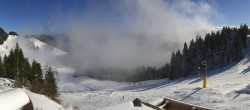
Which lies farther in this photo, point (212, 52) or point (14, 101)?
point (212, 52)

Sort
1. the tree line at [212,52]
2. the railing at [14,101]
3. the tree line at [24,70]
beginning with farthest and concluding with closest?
the tree line at [212,52]
the tree line at [24,70]
the railing at [14,101]

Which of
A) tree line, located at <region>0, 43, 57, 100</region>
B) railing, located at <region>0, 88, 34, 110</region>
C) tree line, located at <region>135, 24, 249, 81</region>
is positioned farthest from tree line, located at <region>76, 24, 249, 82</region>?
railing, located at <region>0, 88, 34, 110</region>

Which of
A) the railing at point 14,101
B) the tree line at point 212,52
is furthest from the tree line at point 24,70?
the tree line at point 212,52

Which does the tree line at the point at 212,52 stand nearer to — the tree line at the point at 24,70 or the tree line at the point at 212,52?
the tree line at the point at 212,52

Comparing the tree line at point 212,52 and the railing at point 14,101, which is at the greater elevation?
the tree line at point 212,52

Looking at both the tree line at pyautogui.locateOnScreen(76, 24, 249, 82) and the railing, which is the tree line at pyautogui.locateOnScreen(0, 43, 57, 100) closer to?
the railing

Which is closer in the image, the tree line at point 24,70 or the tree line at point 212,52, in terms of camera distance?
the tree line at point 24,70

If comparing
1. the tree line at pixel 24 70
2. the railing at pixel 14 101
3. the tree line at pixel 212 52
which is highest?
the tree line at pixel 212 52

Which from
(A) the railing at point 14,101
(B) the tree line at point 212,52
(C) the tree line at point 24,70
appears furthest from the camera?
(B) the tree line at point 212,52

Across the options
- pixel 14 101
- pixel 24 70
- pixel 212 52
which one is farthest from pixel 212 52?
pixel 14 101

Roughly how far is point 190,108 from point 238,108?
14644 mm

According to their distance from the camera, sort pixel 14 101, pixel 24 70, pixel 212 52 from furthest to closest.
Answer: pixel 212 52 → pixel 24 70 → pixel 14 101

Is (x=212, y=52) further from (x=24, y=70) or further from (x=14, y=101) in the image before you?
(x=14, y=101)

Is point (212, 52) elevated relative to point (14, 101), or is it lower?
elevated
